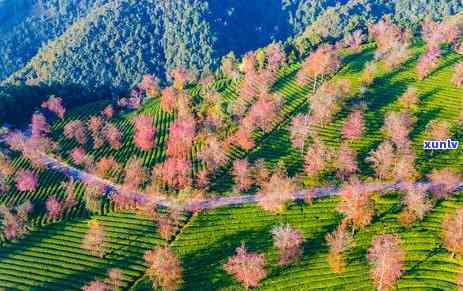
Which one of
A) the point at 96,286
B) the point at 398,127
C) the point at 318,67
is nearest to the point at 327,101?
the point at 398,127

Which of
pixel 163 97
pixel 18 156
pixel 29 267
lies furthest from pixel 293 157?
pixel 18 156

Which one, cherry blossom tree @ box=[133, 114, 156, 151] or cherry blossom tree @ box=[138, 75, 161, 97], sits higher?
cherry blossom tree @ box=[138, 75, 161, 97]

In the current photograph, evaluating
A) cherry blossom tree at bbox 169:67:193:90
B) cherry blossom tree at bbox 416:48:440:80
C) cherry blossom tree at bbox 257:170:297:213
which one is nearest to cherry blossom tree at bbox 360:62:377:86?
cherry blossom tree at bbox 416:48:440:80

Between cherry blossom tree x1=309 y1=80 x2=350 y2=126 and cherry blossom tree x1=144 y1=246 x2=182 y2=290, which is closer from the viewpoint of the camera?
cherry blossom tree x1=144 y1=246 x2=182 y2=290

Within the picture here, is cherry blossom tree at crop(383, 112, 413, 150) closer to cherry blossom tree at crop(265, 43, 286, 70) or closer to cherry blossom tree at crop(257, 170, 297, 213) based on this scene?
cherry blossom tree at crop(257, 170, 297, 213)

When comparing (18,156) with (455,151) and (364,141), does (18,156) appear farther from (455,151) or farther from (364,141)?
(455,151)

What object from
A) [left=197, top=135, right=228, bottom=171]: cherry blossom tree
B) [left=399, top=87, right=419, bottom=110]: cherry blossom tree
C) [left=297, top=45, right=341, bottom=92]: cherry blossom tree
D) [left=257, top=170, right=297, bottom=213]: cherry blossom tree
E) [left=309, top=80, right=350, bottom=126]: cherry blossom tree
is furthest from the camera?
[left=297, top=45, right=341, bottom=92]: cherry blossom tree

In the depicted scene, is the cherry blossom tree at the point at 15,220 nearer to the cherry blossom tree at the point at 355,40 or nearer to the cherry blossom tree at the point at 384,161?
the cherry blossom tree at the point at 384,161

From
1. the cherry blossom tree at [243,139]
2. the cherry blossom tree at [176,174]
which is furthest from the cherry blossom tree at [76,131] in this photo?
the cherry blossom tree at [243,139]
